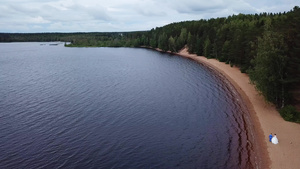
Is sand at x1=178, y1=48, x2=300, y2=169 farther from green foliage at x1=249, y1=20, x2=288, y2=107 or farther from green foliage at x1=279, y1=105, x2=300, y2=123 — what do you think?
green foliage at x1=249, y1=20, x2=288, y2=107

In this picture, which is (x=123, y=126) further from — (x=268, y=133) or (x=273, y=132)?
Answer: (x=273, y=132)

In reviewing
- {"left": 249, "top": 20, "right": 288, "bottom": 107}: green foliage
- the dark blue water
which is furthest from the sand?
{"left": 249, "top": 20, "right": 288, "bottom": 107}: green foliage

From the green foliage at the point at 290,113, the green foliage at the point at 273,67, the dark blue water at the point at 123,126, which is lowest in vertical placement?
the dark blue water at the point at 123,126

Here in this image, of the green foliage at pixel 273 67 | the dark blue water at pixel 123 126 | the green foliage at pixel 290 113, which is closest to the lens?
the dark blue water at pixel 123 126

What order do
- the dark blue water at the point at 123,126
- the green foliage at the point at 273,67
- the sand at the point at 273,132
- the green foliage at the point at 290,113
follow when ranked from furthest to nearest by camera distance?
the green foliage at the point at 273,67 → the green foliage at the point at 290,113 → the dark blue water at the point at 123,126 → the sand at the point at 273,132

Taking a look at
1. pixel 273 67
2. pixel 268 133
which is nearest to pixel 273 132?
pixel 268 133

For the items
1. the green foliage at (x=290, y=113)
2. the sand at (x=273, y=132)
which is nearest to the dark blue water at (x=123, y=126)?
the sand at (x=273, y=132)

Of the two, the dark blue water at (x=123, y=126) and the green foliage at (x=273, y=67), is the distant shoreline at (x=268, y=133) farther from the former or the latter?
the green foliage at (x=273, y=67)
